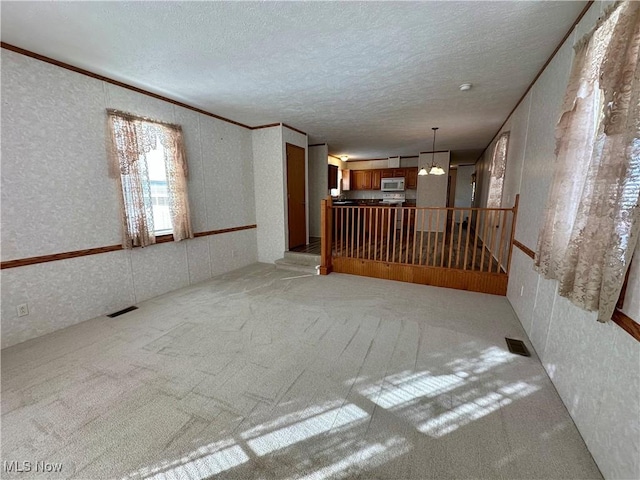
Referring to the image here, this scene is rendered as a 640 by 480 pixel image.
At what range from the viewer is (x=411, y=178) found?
308 inches

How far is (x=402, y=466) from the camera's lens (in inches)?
50.5

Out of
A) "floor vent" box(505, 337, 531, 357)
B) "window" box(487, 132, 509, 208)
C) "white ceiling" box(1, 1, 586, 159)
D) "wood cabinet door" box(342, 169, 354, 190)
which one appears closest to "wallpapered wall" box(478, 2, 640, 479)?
"floor vent" box(505, 337, 531, 357)

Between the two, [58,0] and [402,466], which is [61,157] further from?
[402,466]

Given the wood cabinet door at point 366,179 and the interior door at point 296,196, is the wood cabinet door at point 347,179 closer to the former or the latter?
the wood cabinet door at point 366,179

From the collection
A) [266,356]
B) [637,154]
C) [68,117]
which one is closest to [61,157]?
[68,117]

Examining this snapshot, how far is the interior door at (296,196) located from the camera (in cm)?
502

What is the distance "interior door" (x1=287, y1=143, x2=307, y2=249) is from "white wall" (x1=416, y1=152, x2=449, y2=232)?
3.70 metres

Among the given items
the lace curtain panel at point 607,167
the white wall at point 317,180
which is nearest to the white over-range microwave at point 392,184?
the white wall at point 317,180

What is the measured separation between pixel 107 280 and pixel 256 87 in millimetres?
2807

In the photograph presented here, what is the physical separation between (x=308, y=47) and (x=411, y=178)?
627 centimetres

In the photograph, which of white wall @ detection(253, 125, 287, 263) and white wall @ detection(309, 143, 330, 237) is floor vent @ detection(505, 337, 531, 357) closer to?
white wall @ detection(253, 125, 287, 263)

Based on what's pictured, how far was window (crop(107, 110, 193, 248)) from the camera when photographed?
9.66ft

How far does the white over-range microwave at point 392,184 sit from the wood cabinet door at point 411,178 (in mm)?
A: 200

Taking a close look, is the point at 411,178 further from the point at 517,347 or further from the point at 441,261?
the point at 517,347
